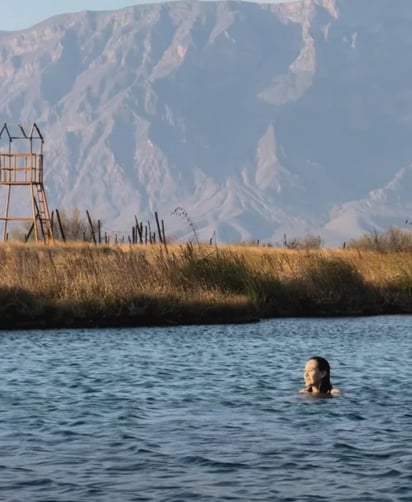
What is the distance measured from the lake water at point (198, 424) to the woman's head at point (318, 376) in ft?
0.85

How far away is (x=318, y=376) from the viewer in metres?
19.2

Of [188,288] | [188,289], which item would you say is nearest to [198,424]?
[188,289]

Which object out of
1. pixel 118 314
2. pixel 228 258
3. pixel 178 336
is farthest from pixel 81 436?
pixel 228 258

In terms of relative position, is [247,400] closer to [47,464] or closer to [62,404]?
[62,404]

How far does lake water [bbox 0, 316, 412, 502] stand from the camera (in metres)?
13.4

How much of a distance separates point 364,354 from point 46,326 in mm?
8957

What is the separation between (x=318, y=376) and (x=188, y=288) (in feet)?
58.1

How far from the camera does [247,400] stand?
19375mm

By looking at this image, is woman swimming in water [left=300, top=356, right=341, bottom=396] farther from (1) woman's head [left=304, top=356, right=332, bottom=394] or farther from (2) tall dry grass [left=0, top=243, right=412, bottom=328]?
(2) tall dry grass [left=0, top=243, right=412, bottom=328]

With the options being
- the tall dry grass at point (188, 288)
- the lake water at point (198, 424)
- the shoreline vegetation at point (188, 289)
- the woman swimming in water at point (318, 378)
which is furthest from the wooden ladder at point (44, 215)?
the woman swimming in water at point (318, 378)

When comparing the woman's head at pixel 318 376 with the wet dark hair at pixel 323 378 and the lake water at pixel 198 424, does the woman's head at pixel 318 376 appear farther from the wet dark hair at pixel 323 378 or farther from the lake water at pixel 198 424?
the lake water at pixel 198 424

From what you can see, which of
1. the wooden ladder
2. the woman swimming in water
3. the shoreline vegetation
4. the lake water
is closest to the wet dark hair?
the woman swimming in water

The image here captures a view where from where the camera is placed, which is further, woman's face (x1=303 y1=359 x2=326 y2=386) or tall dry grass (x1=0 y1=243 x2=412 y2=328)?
tall dry grass (x1=0 y1=243 x2=412 y2=328)

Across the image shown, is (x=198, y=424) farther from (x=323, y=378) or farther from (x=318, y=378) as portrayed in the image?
(x=323, y=378)
